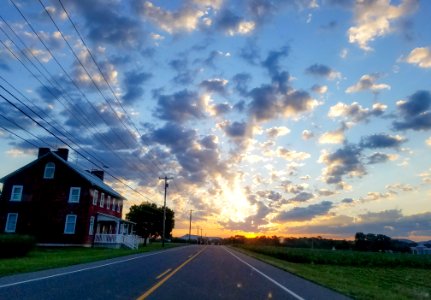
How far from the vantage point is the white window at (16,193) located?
149ft

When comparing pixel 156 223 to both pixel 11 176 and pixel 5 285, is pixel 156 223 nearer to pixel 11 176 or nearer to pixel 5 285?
pixel 11 176

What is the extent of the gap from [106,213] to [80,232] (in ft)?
28.9

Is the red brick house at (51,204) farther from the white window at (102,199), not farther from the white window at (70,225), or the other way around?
the white window at (102,199)

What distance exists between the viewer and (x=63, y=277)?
12.9 metres

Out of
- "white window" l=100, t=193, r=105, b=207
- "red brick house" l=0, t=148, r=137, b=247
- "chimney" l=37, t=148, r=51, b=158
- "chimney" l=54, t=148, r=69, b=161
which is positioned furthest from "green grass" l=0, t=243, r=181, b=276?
"chimney" l=54, t=148, r=69, b=161

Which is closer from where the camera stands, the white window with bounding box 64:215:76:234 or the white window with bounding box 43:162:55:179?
the white window with bounding box 64:215:76:234

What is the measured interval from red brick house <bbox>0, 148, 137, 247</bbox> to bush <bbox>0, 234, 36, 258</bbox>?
1929 centimetres

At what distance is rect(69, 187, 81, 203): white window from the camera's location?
1769 inches

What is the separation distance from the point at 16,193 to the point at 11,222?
3.32m

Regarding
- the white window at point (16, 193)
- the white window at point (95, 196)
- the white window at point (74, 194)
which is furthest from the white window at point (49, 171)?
the white window at point (95, 196)

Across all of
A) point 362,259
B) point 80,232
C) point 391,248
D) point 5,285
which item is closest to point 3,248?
point 5,285

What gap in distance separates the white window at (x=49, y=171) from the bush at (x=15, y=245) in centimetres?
2171

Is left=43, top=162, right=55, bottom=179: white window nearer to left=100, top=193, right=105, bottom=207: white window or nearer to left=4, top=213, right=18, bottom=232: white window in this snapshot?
left=4, top=213, right=18, bottom=232: white window

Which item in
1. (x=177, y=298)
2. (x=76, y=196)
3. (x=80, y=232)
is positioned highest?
(x=76, y=196)
